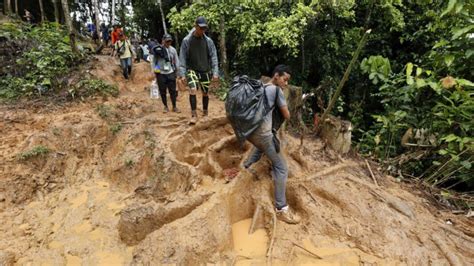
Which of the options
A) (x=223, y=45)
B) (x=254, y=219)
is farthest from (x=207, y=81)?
(x=223, y=45)

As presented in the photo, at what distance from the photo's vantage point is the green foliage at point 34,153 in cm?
534

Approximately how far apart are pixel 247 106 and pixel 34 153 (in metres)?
4.09

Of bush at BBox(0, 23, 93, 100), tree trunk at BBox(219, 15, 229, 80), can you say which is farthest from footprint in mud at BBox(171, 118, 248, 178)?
tree trunk at BBox(219, 15, 229, 80)

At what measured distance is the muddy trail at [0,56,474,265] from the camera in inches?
147

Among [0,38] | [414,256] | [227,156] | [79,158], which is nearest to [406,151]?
[414,256]

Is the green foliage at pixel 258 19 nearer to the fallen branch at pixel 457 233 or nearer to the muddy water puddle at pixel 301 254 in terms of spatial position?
the fallen branch at pixel 457 233

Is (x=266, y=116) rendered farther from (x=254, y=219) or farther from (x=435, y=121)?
(x=435, y=121)

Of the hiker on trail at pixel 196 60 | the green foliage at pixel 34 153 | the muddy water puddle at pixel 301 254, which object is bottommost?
the muddy water puddle at pixel 301 254

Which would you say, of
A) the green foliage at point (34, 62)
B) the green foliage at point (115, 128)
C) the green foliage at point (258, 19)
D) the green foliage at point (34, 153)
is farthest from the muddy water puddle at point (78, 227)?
the green foliage at point (258, 19)

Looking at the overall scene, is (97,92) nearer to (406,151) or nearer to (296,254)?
(296,254)

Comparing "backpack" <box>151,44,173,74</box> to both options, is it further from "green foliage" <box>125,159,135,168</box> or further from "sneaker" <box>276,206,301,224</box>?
"sneaker" <box>276,206,301,224</box>

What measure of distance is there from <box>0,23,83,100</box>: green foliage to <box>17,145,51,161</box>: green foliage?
2.87 m

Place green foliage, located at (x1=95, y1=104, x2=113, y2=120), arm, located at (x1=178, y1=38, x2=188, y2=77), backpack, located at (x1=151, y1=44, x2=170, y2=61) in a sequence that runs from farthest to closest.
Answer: green foliage, located at (x1=95, y1=104, x2=113, y2=120) < backpack, located at (x1=151, y1=44, x2=170, y2=61) < arm, located at (x1=178, y1=38, x2=188, y2=77)

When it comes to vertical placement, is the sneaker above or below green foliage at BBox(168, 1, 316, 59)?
below
